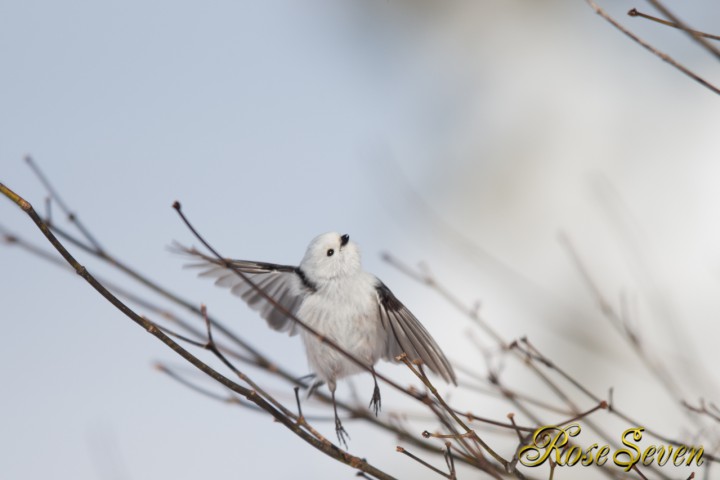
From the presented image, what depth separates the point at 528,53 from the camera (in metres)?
4.43

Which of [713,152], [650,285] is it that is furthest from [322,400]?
[713,152]

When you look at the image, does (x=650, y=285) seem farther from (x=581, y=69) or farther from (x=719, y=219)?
(x=581, y=69)

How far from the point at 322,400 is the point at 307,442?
1.40 ft

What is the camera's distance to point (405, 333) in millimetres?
1432

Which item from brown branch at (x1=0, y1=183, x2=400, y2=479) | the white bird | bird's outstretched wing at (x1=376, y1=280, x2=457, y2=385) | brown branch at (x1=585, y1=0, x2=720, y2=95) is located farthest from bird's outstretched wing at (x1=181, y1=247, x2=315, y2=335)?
brown branch at (x1=585, y1=0, x2=720, y2=95)

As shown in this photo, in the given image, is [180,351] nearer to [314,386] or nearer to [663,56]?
[314,386]

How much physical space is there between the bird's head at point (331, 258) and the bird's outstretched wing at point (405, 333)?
73 mm

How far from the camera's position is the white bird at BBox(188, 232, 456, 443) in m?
1.38

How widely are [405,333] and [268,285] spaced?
419mm

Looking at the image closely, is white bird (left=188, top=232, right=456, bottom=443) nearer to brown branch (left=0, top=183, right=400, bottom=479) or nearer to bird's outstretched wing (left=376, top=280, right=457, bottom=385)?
bird's outstretched wing (left=376, top=280, right=457, bottom=385)

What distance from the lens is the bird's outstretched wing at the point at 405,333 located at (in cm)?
139

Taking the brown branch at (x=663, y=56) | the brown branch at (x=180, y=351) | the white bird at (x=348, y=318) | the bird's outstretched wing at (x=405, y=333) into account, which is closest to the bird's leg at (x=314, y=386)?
the white bird at (x=348, y=318)

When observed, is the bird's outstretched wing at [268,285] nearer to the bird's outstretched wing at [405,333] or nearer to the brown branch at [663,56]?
the bird's outstretched wing at [405,333]

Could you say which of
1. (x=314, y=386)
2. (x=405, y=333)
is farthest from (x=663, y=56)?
(x=314, y=386)
